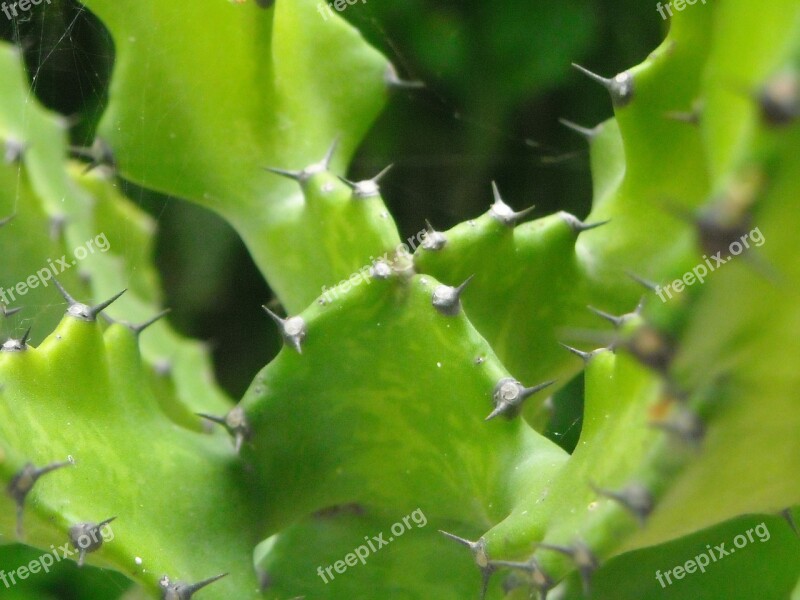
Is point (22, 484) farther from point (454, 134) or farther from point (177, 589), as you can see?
point (454, 134)

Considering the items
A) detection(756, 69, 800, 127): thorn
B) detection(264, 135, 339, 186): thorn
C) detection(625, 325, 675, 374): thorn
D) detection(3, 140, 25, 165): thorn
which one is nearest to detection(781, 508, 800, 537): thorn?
detection(625, 325, 675, 374): thorn

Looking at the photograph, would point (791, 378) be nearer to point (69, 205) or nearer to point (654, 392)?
point (654, 392)

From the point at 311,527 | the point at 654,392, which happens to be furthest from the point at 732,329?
the point at 311,527

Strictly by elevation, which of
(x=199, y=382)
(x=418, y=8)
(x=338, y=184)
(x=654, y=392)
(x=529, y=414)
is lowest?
(x=199, y=382)

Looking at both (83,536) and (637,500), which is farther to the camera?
(83,536)

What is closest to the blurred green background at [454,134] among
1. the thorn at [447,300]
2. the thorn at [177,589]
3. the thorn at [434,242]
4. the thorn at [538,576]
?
the thorn at [434,242]
